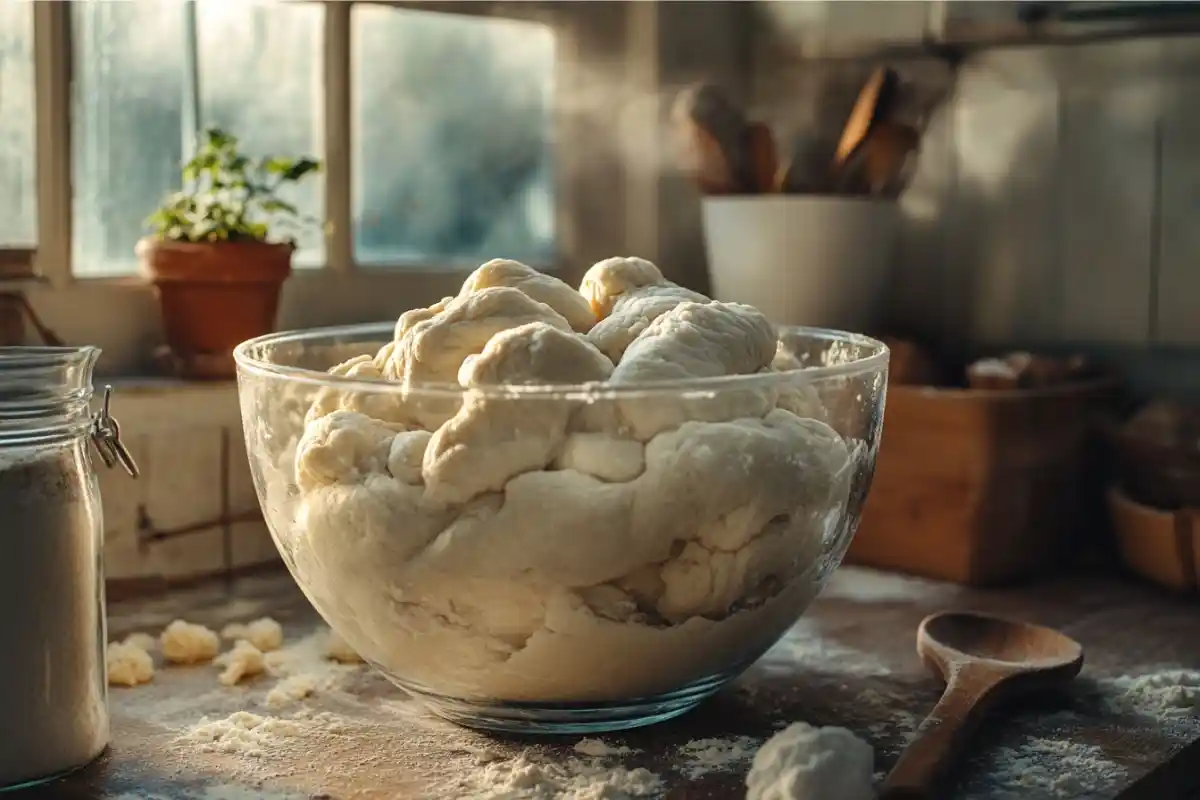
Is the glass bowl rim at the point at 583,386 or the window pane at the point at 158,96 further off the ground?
the window pane at the point at 158,96

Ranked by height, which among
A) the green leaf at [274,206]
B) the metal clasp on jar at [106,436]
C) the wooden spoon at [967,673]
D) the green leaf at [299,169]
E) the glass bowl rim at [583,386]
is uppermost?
the green leaf at [299,169]

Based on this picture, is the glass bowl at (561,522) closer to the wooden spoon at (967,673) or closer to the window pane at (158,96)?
the wooden spoon at (967,673)

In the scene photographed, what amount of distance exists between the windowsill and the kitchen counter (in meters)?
0.20

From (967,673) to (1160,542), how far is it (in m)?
0.42

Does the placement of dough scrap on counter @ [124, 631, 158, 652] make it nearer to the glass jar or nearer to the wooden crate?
the glass jar

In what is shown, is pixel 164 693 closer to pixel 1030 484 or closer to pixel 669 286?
pixel 669 286

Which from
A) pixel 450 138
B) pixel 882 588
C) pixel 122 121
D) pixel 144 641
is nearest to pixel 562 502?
pixel 144 641

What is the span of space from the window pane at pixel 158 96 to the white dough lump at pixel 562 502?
624mm

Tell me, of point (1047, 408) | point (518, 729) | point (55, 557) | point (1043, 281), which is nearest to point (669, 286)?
point (518, 729)

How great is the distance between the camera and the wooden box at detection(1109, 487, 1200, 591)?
110 cm

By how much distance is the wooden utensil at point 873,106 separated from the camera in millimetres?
1324

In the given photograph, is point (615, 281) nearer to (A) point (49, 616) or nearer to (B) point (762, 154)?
(A) point (49, 616)

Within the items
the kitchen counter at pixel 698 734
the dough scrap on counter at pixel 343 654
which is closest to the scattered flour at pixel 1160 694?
the kitchen counter at pixel 698 734

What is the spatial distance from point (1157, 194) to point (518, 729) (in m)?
0.94
